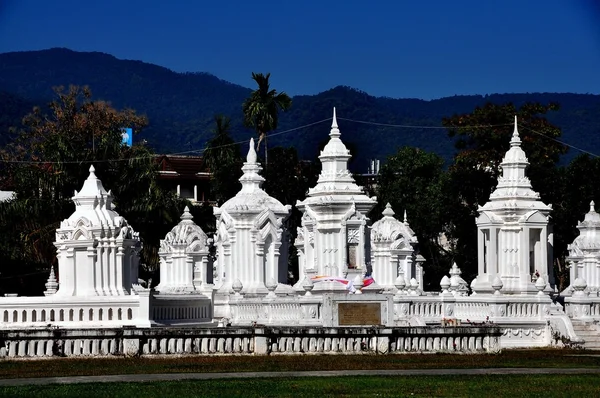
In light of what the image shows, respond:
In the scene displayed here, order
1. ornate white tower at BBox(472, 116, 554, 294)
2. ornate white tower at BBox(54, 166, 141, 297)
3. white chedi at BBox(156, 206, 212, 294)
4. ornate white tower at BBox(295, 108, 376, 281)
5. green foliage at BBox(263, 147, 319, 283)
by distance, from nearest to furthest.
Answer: ornate white tower at BBox(54, 166, 141, 297) → ornate white tower at BBox(295, 108, 376, 281) → ornate white tower at BBox(472, 116, 554, 294) → white chedi at BBox(156, 206, 212, 294) → green foliage at BBox(263, 147, 319, 283)

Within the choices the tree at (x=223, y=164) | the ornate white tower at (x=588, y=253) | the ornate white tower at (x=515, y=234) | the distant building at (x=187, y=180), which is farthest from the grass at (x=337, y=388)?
the distant building at (x=187, y=180)

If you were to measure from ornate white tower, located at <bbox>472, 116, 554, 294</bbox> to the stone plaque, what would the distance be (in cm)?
1590

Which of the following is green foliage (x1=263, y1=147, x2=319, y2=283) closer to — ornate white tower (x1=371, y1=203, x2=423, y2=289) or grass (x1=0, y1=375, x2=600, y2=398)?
ornate white tower (x1=371, y1=203, x2=423, y2=289)

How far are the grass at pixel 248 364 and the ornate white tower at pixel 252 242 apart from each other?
74.5ft

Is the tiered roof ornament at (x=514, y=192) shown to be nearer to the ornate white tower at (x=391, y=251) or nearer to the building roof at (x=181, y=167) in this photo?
the ornate white tower at (x=391, y=251)

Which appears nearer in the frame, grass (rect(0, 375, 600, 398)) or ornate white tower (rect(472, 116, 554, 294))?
grass (rect(0, 375, 600, 398))

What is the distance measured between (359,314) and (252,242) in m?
18.1

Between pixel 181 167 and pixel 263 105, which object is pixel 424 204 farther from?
pixel 181 167

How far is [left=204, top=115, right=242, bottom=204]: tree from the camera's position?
91250 millimetres

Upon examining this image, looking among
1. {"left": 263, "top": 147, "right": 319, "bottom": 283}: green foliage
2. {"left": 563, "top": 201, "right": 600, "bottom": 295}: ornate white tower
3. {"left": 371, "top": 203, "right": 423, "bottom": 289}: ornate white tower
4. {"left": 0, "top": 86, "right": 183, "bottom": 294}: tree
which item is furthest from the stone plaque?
{"left": 263, "top": 147, "right": 319, "bottom": 283}: green foliage

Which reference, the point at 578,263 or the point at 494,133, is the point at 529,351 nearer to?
the point at 578,263

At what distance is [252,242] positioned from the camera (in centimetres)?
6100

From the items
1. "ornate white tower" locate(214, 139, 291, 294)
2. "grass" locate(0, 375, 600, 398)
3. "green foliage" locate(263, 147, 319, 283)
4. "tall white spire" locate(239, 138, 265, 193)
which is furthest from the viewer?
"green foliage" locate(263, 147, 319, 283)

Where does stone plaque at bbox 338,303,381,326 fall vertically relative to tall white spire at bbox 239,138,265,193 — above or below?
below
